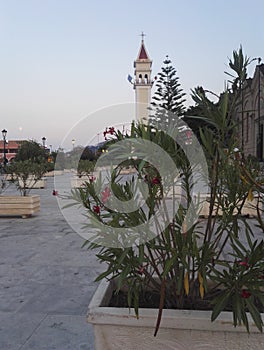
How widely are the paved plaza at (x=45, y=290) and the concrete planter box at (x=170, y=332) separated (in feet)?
2.17

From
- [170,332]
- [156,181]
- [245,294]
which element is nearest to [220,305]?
[245,294]

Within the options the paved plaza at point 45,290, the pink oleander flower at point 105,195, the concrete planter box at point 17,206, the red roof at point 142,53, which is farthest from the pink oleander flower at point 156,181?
the red roof at point 142,53

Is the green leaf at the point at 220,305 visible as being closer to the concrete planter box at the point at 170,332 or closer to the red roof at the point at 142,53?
the concrete planter box at the point at 170,332

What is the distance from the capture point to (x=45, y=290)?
2.66 metres

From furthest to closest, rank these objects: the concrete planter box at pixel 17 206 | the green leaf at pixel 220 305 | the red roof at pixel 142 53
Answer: the red roof at pixel 142 53
the concrete planter box at pixel 17 206
the green leaf at pixel 220 305

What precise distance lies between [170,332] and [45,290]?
5.34ft

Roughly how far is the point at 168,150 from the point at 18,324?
1.50 m

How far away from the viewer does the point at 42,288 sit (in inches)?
106

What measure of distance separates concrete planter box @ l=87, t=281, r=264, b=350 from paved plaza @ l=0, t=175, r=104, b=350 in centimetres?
66

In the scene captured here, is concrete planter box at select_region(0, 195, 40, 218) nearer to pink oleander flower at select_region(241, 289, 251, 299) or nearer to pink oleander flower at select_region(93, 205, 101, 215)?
pink oleander flower at select_region(93, 205, 101, 215)

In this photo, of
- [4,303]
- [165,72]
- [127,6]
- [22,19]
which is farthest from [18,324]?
[165,72]

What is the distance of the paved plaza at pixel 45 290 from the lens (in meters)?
1.94

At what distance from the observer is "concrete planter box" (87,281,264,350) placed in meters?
1.22

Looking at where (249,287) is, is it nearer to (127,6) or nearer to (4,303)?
(4,303)
